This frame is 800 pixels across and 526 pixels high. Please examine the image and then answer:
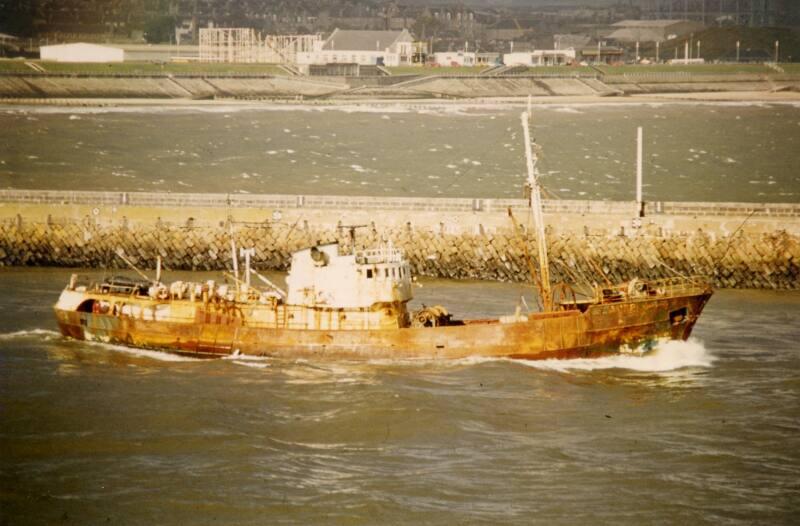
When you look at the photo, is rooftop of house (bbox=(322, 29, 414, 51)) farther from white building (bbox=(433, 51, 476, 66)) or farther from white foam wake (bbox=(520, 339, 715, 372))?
white foam wake (bbox=(520, 339, 715, 372))

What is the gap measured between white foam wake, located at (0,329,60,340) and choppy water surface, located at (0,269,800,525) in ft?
0.26

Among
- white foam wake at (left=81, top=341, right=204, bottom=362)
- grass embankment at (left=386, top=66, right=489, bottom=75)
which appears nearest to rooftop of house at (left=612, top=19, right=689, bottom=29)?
grass embankment at (left=386, top=66, right=489, bottom=75)

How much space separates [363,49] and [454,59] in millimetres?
8708

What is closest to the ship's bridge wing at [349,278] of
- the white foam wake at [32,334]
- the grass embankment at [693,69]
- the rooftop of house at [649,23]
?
the white foam wake at [32,334]

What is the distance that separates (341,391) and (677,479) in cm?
865

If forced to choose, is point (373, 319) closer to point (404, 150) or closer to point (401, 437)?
point (401, 437)

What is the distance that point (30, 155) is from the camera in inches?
2741

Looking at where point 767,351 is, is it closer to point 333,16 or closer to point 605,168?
point 605,168

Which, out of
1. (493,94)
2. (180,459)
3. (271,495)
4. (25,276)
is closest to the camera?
(271,495)

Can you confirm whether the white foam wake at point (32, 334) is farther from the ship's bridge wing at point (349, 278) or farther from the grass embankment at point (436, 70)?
the grass embankment at point (436, 70)

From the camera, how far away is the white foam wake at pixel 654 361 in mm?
34125

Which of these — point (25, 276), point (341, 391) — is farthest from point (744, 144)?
point (341, 391)

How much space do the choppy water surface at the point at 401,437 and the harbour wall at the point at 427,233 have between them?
27.3ft

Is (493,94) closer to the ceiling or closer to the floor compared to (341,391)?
closer to the ceiling
